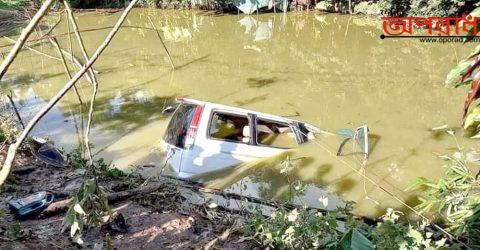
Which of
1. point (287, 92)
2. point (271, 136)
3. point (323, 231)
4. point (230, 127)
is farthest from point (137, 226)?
point (287, 92)

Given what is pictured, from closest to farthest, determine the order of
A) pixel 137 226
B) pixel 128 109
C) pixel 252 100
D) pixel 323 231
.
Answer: pixel 323 231 → pixel 137 226 → pixel 128 109 → pixel 252 100

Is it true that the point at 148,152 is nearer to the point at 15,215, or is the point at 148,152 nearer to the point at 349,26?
the point at 15,215

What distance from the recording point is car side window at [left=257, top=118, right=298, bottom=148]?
6844mm

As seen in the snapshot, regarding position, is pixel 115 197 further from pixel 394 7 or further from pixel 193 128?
pixel 394 7

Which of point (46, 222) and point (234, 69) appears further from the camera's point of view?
point (234, 69)

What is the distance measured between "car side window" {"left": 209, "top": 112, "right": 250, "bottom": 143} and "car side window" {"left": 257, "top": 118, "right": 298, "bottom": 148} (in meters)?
0.28

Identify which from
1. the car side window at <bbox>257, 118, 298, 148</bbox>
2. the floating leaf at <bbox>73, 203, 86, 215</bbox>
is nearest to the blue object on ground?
the floating leaf at <bbox>73, 203, 86, 215</bbox>

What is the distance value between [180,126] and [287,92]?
4.52 metres

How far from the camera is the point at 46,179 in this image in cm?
589

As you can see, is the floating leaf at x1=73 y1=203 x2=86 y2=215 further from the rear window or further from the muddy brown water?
the rear window

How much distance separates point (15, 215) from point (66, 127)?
4.71 metres

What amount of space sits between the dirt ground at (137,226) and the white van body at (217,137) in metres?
0.81

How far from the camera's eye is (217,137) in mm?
6371

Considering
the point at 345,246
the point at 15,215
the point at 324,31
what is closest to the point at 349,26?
the point at 324,31
